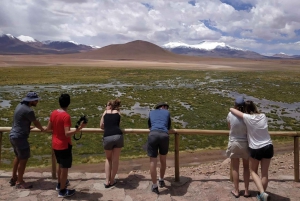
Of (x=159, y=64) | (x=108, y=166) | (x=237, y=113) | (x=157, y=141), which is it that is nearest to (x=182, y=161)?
(x=108, y=166)

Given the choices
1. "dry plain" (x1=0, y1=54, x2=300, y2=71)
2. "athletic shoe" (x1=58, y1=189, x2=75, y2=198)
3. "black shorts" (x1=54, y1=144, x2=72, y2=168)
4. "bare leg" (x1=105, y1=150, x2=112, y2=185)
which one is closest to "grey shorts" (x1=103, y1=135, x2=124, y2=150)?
"bare leg" (x1=105, y1=150, x2=112, y2=185)

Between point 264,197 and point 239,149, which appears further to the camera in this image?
point 239,149

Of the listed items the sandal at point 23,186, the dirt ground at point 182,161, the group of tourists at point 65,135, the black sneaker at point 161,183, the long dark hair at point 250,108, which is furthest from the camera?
the dirt ground at point 182,161

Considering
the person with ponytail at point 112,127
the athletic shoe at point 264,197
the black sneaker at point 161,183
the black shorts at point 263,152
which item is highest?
the person with ponytail at point 112,127

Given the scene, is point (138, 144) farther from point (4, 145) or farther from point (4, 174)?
point (4, 174)

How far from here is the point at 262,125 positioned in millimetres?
4938

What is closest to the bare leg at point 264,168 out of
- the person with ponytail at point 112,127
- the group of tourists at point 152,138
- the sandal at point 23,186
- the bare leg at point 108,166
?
the group of tourists at point 152,138

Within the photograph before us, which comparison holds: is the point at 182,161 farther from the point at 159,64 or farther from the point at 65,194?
the point at 159,64

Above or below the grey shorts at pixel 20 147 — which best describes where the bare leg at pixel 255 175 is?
below

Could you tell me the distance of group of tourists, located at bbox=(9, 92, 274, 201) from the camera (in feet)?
16.3

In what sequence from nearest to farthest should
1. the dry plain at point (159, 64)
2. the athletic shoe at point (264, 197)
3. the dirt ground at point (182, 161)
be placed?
1. the athletic shoe at point (264, 197)
2. the dirt ground at point (182, 161)
3. the dry plain at point (159, 64)

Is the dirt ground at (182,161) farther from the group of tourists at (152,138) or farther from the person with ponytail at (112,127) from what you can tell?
the person with ponytail at (112,127)

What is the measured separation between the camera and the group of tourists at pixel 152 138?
498cm

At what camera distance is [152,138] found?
542 centimetres
